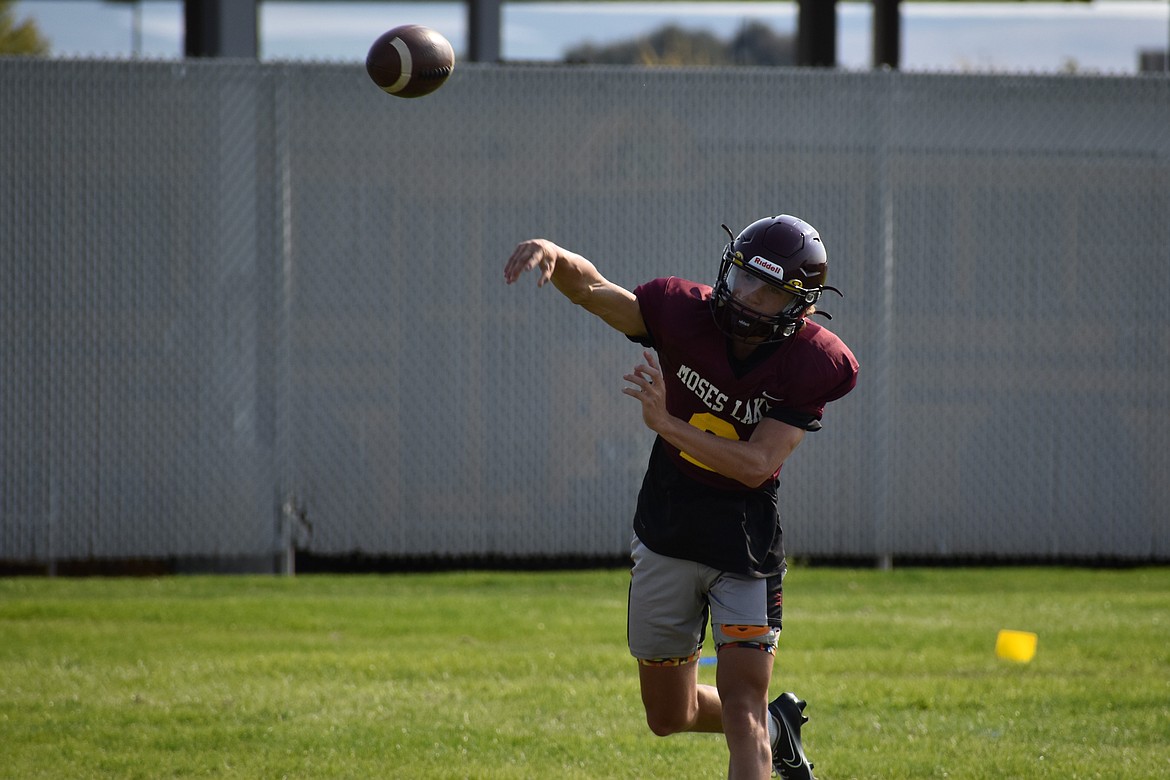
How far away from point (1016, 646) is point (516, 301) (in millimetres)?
4431

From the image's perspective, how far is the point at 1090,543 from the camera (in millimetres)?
10164

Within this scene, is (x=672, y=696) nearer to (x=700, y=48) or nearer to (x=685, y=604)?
(x=685, y=604)

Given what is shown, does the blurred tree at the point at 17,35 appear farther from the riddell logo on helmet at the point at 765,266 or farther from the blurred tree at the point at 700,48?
the riddell logo on helmet at the point at 765,266

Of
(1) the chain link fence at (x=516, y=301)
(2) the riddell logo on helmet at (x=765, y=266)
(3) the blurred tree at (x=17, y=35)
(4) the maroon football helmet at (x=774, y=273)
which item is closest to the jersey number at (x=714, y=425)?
(4) the maroon football helmet at (x=774, y=273)

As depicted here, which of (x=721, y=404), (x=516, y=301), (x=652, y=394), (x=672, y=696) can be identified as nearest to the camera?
(x=652, y=394)

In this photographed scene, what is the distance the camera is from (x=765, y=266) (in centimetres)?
434

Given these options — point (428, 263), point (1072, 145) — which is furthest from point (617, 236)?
point (1072, 145)

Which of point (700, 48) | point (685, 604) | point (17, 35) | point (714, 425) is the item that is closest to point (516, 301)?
point (714, 425)

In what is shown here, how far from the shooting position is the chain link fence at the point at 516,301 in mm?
9445

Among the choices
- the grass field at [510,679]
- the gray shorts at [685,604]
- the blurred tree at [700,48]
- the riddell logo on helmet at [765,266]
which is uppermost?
the blurred tree at [700,48]

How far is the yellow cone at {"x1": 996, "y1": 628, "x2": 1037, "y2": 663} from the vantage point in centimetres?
710

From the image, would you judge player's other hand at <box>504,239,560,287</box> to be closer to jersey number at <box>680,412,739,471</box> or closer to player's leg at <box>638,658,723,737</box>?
jersey number at <box>680,412,739,471</box>

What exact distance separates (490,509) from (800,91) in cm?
396

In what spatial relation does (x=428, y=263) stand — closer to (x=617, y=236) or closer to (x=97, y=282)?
(x=617, y=236)
